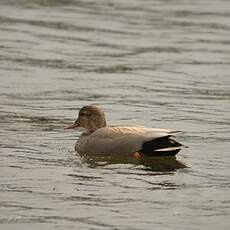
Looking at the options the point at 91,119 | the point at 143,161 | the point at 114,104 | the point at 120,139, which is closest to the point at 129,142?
the point at 120,139

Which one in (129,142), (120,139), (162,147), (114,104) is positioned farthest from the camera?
(114,104)

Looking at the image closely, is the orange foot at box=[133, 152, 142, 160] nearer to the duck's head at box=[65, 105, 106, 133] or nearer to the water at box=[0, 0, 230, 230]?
the water at box=[0, 0, 230, 230]

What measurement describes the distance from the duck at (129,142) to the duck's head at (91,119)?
7cm

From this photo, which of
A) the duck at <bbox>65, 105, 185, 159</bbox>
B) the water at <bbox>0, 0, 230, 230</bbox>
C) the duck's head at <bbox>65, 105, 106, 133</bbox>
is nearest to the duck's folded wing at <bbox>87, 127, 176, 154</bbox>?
the duck at <bbox>65, 105, 185, 159</bbox>

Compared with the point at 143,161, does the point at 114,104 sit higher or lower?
higher

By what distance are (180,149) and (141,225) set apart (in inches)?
129

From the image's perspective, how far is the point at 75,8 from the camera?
1093 inches

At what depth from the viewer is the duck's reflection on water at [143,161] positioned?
13.6 meters

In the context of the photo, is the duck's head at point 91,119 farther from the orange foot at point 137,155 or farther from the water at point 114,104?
the orange foot at point 137,155

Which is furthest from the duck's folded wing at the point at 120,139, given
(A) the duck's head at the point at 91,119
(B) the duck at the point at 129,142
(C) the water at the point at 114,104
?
(A) the duck's head at the point at 91,119

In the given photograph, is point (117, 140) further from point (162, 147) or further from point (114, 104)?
point (114, 104)

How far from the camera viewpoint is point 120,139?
13992 millimetres

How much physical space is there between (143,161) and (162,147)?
431 millimetres

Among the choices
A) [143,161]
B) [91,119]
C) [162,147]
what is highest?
[91,119]
